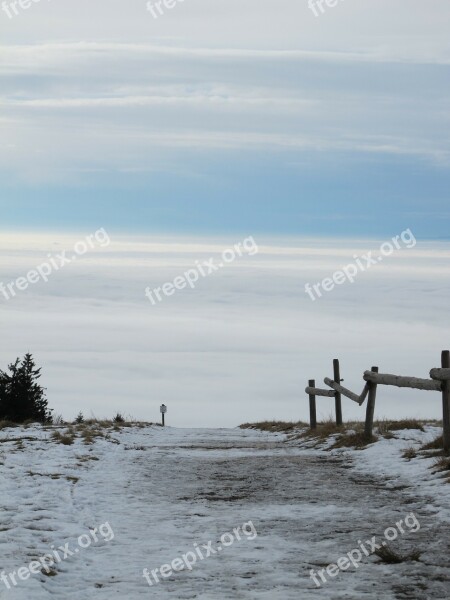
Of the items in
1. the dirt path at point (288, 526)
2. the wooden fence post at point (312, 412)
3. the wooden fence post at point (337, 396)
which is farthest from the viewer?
the wooden fence post at point (312, 412)

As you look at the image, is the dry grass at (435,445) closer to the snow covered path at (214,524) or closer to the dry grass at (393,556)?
the snow covered path at (214,524)

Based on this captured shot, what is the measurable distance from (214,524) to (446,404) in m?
6.27

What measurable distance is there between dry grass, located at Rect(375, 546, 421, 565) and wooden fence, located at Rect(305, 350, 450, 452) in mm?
6821

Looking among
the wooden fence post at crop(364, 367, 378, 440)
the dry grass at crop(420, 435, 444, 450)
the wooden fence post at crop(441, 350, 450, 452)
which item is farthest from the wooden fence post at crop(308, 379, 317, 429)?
the wooden fence post at crop(441, 350, 450, 452)

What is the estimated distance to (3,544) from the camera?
7789 mm

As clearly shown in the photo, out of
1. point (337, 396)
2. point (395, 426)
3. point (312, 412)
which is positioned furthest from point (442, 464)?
point (312, 412)

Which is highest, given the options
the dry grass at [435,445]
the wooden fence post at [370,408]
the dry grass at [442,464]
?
the wooden fence post at [370,408]

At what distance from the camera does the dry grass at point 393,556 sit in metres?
6.94

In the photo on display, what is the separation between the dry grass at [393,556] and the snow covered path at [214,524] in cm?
8

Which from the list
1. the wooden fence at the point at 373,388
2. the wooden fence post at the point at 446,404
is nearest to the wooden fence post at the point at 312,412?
the wooden fence at the point at 373,388

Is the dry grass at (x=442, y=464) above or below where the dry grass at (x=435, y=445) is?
below

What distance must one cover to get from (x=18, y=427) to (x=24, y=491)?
13511 mm

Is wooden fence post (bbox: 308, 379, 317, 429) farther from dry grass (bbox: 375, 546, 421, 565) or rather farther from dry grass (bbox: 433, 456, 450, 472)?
dry grass (bbox: 375, 546, 421, 565)

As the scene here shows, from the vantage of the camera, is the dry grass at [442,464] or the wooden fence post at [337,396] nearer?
the dry grass at [442,464]
